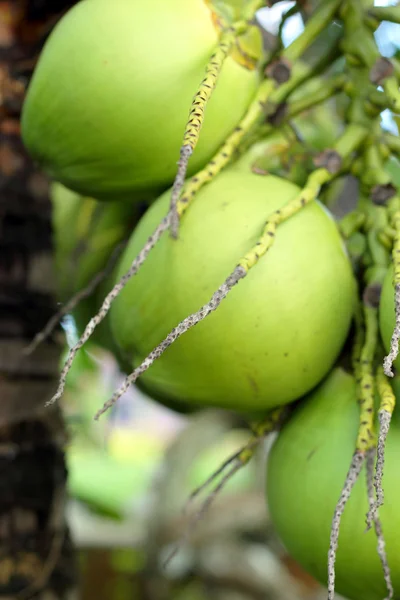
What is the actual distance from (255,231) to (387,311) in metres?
0.14

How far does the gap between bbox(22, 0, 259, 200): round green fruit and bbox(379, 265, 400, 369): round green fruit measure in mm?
229

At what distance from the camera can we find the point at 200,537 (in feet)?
7.58

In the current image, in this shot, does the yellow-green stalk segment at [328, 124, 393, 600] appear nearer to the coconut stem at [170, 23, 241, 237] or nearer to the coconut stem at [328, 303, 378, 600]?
the coconut stem at [328, 303, 378, 600]

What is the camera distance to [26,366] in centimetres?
99

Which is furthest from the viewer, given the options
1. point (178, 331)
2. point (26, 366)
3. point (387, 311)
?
point (26, 366)

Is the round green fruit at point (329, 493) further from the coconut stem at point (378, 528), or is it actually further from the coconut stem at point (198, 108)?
the coconut stem at point (198, 108)

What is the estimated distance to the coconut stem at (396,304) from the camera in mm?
592

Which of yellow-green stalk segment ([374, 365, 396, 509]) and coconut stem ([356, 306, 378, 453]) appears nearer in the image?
yellow-green stalk segment ([374, 365, 396, 509])

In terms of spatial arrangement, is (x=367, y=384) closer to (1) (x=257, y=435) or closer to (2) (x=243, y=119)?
(1) (x=257, y=435)

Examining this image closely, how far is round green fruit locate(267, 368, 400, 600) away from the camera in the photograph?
2.38ft

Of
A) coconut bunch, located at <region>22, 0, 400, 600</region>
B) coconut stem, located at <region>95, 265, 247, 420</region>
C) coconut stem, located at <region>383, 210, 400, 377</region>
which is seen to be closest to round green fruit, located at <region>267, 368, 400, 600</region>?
coconut bunch, located at <region>22, 0, 400, 600</region>

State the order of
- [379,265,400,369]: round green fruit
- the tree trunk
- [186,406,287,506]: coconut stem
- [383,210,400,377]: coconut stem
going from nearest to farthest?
1. [383,210,400,377]: coconut stem
2. [379,265,400,369]: round green fruit
3. [186,406,287,506]: coconut stem
4. the tree trunk

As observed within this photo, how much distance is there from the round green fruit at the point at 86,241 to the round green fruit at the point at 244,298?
22cm

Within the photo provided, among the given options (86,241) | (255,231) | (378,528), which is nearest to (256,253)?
(255,231)
